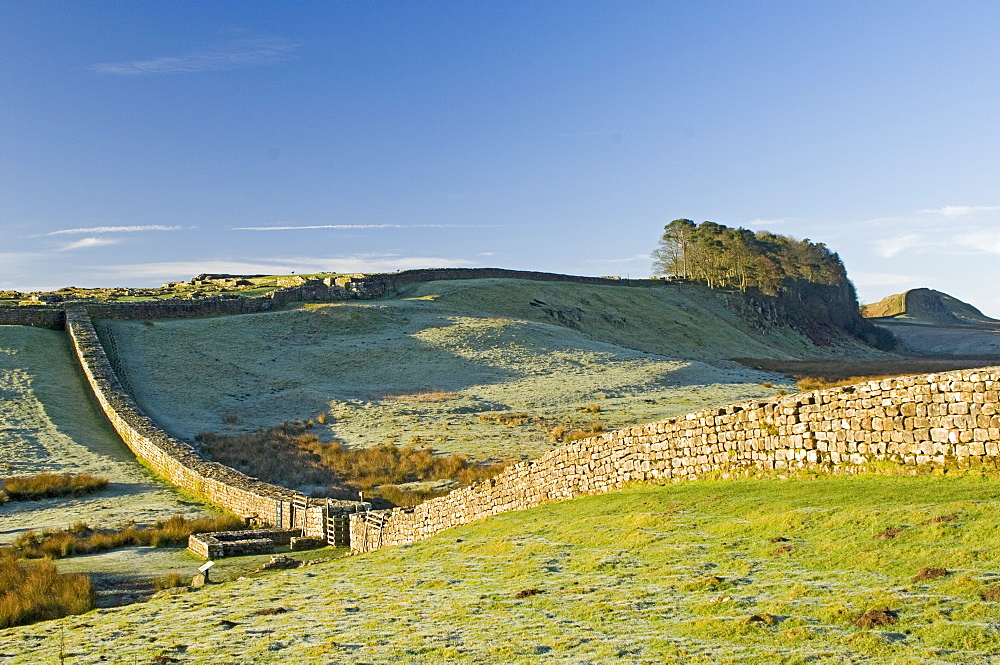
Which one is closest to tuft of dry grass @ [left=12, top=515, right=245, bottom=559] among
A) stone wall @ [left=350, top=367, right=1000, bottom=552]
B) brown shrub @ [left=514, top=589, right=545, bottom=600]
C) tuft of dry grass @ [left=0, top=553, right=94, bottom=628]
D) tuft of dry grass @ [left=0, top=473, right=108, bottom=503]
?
tuft of dry grass @ [left=0, top=553, right=94, bottom=628]

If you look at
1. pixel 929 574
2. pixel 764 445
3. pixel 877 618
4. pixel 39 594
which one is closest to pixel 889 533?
pixel 929 574

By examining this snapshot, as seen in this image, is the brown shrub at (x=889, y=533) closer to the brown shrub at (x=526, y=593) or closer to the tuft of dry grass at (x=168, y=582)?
the brown shrub at (x=526, y=593)

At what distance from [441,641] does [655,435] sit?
27.1 feet

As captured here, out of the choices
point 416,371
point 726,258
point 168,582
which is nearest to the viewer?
point 168,582

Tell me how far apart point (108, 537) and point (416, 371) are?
26374 millimetres

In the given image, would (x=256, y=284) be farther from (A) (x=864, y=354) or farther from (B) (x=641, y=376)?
(A) (x=864, y=354)

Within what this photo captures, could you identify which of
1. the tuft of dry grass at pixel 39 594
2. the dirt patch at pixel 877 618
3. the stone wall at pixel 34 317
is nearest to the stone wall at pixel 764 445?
the dirt patch at pixel 877 618

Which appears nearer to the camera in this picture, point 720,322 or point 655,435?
point 655,435

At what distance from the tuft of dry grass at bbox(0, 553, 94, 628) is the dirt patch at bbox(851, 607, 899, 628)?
1163 centimetres

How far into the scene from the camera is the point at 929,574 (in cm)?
840

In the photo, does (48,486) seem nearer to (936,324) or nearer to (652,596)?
(652,596)

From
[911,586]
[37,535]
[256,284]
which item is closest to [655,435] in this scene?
[911,586]

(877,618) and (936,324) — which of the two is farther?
(936,324)

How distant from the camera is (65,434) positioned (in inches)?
1298
